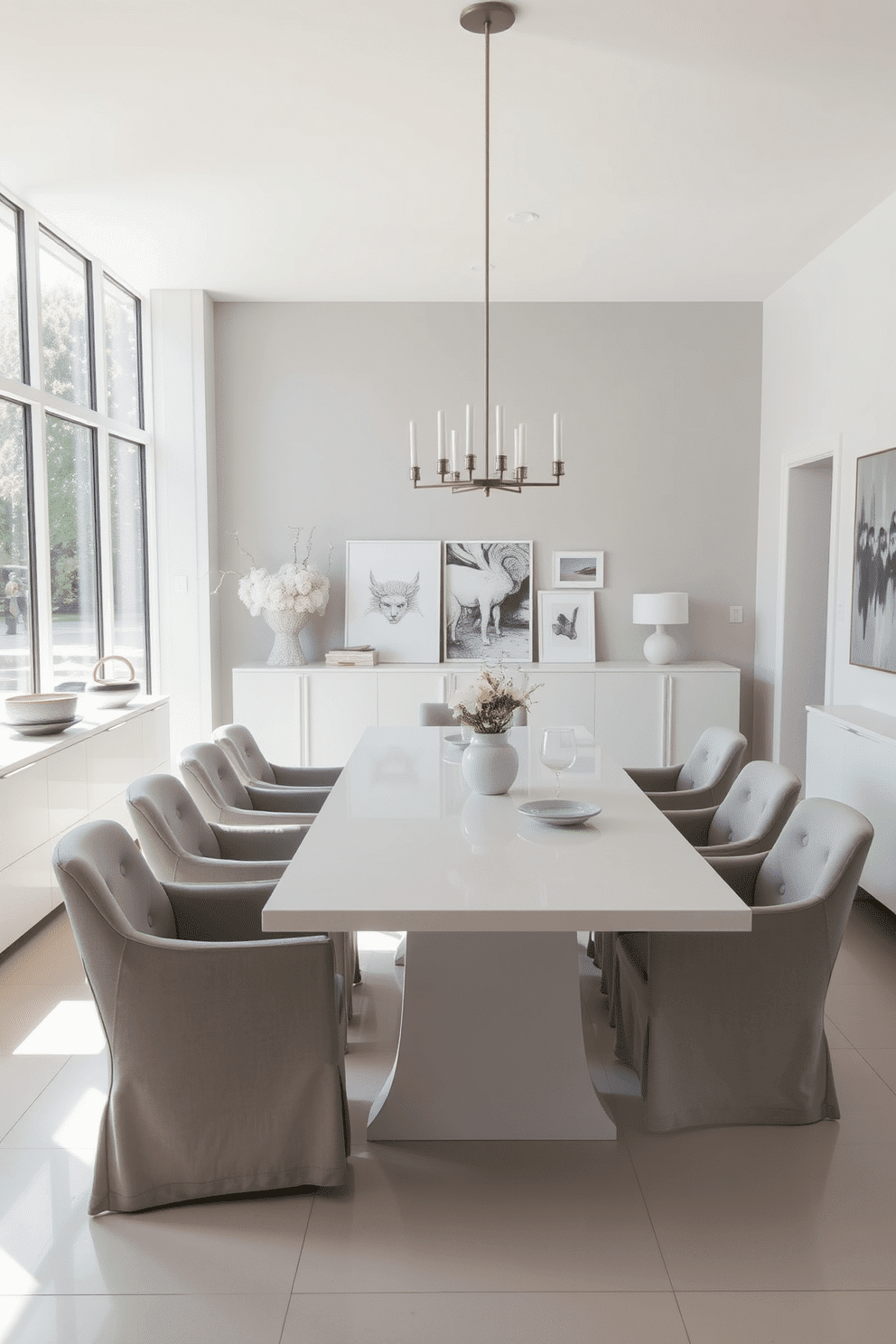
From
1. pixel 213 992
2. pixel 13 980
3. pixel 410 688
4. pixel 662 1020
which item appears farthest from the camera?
pixel 410 688

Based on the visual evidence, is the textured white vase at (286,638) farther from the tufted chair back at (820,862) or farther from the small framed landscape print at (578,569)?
the tufted chair back at (820,862)

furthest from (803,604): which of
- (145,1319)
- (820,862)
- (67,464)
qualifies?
(145,1319)

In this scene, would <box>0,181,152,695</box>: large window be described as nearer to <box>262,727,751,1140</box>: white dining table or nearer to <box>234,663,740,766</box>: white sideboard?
<box>234,663,740,766</box>: white sideboard

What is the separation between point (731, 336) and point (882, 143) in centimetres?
248

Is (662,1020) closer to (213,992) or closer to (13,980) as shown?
(213,992)

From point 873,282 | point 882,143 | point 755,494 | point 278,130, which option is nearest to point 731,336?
point 755,494

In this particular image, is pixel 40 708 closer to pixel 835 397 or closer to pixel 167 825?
pixel 167 825

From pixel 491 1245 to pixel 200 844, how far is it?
1.48m

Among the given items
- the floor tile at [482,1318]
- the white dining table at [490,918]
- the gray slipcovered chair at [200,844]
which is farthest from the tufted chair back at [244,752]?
the floor tile at [482,1318]

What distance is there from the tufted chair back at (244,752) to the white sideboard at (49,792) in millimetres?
714

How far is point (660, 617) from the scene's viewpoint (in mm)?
6289

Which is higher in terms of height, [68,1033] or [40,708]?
[40,708]

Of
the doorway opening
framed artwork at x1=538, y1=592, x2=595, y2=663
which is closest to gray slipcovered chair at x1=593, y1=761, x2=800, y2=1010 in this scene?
the doorway opening

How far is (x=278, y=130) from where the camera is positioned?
4.00 metres
